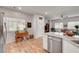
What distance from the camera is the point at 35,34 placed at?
8305 mm

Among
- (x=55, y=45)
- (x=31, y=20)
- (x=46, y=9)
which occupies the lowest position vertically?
(x=55, y=45)

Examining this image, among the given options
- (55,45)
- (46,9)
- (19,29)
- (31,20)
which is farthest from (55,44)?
(31,20)

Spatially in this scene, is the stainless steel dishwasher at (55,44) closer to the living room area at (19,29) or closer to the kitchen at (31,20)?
the kitchen at (31,20)

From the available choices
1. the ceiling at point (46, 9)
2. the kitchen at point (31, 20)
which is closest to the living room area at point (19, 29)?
the kitchen at point (31, 20)

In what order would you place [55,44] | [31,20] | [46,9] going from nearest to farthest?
[55,44] < [46,9] < [31,20]

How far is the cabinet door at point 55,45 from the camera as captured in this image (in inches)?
119

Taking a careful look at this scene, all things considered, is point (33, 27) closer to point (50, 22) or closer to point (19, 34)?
point (19, 34)

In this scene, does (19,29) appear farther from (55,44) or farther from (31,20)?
(55,44)

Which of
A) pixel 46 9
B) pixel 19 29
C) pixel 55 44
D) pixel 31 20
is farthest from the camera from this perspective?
pixel 31 20

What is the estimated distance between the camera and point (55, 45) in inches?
128

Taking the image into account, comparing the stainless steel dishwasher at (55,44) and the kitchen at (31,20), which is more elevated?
the kitchen at (31,20)

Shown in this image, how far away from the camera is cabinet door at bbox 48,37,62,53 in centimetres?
302

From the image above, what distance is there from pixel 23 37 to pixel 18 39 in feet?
1.62
